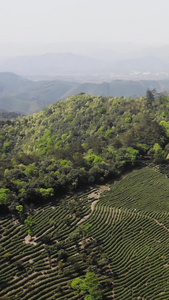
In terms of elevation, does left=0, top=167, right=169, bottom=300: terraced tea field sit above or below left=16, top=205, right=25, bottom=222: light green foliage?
below

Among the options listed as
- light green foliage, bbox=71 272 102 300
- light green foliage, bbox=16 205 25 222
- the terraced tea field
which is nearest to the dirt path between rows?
the terraced tea field

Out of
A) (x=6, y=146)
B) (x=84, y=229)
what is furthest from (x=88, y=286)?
(x=6, y=146)

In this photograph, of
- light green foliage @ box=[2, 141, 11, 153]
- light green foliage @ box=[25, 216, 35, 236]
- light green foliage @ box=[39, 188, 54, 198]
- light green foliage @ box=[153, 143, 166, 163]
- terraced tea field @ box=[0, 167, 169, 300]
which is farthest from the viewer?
light green foliage @ box=[2, 141, 11, 153]

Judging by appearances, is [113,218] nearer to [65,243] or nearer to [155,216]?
[155,216]

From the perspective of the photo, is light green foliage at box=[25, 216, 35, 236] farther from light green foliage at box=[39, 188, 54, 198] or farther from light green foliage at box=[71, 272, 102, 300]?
light green foliage at box=[71, 272, 102, 300]

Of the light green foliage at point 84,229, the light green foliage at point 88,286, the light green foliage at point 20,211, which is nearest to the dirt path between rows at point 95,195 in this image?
the light green foliage at point 84,229

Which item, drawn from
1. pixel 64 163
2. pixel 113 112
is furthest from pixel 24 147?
pixel 64 163

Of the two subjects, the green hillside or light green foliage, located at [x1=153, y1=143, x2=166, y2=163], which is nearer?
the green hillside

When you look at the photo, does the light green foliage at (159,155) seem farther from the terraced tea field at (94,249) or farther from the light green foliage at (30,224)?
A: the light green foliage at (30,224)
